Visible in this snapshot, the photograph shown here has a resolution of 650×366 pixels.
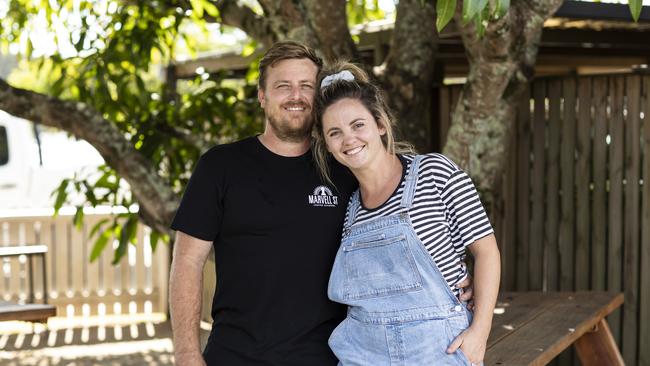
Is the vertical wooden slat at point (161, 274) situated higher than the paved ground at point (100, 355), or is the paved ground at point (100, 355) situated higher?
the vertical wooden slat at point (161, 274)

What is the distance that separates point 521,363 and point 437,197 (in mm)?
1285

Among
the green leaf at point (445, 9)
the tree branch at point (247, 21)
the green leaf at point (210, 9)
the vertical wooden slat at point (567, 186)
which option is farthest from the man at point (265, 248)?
the vertical wooden slat at point (567, 186)

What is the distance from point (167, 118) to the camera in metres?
5.88

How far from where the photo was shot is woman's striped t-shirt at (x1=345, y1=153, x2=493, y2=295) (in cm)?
273

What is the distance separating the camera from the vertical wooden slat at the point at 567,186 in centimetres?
573

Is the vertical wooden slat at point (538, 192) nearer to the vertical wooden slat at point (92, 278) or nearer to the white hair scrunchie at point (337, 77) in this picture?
the white hair scrunchie at point (337, 77)

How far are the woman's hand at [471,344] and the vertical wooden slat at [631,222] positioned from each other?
3004 mm

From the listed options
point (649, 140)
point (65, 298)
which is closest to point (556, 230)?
point (649, 140)

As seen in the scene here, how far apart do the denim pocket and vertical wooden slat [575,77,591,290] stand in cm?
318

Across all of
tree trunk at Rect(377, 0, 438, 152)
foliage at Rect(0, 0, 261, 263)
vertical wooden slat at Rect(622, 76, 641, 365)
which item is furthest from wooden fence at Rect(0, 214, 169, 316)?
vertical wooden slat at Rect(622, 76, 641, 365)

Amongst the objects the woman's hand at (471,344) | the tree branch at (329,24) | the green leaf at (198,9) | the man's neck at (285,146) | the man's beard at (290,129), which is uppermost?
the green leaf at (198,9)

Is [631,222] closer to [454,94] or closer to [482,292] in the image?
[454,94]

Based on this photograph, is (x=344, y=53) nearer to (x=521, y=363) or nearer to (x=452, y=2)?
(x=521, y=363)

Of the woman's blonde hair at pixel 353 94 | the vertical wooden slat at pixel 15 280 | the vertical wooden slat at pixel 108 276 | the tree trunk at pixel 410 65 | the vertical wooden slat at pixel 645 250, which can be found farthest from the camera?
the vertical wooden slat at pixel 108 276
